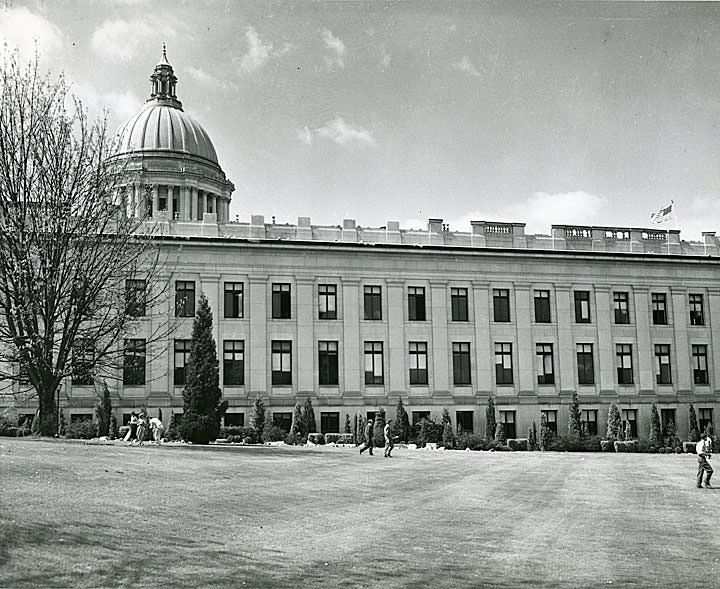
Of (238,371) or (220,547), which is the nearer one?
(220,547)

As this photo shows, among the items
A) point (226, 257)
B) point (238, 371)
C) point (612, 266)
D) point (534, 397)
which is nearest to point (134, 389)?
point (238, 371)

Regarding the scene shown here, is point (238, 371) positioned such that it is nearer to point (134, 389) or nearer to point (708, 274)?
point (134, 389)

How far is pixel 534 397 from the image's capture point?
58906mm

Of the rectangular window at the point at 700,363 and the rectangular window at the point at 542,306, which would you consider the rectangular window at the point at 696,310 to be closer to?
the rectangular window at the point at 700,363

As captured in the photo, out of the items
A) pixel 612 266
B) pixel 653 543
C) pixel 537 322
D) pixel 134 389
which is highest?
pixel 612 266

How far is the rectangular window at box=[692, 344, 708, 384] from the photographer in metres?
62.3

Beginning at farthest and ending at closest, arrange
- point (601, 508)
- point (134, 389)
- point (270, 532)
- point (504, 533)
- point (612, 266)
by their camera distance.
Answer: point (612, 266)
point (134, 389)
point (601, 508)
point (504, 533)
point (270, 532)

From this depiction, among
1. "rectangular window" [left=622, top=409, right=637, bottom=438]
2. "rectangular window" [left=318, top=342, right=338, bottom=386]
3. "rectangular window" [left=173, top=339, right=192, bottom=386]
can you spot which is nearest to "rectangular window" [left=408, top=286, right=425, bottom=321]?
"rectangular window" [left=318, top=342, right=338, bottom=386]

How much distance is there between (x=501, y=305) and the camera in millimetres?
59750

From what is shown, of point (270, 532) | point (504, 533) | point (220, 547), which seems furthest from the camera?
point (504, 533)

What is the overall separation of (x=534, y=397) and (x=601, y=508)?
34.1 meters

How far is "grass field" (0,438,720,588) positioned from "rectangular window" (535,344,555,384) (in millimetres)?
27021

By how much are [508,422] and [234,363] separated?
1897 cm

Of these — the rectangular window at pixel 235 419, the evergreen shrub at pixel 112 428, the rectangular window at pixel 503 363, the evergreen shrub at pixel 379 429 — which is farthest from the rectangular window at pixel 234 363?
the rectangular window at pixel 503 363
